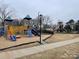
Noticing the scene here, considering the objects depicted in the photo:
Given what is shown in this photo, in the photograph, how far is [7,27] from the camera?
23.6 metres

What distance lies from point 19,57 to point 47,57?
63.8 inches

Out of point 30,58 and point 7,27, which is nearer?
point 30,58

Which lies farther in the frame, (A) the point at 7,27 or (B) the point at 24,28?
(B) the point at 24,28

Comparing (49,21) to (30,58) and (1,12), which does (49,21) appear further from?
(30,58)

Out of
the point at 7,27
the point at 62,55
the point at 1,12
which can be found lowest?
the point at 62,55

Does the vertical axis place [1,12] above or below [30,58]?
above

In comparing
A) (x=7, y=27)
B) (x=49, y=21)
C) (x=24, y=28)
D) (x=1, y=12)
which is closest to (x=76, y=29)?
(x=24, y=28)

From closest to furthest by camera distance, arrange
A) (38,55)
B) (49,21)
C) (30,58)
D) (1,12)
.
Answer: (30,58) < (38,55) < (1,12) < (49,21)

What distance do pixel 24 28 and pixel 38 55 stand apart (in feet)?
46.7

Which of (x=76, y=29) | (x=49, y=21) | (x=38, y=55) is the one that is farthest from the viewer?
(x=49, y=21)

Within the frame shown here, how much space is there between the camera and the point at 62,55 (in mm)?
12992

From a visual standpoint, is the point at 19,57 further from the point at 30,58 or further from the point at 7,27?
the point at 7,27

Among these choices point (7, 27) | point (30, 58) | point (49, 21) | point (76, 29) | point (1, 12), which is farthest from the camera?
point (49, 21)

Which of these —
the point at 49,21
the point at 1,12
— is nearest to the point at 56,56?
the point at 1,12
